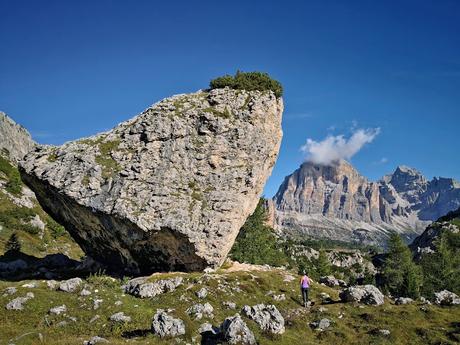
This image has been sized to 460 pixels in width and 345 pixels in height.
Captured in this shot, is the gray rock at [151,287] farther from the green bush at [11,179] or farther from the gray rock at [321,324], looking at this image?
the green bush at [11,179]

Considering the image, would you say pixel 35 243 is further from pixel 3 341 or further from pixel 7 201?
pixel 3 341

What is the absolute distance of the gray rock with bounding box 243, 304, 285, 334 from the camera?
29.6 m

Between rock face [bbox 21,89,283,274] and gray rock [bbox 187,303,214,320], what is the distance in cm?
1141

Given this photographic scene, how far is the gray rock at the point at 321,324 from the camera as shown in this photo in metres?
33.0

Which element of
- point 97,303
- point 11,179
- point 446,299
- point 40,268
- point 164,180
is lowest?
point 97,303

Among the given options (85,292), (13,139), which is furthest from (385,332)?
(13,139)

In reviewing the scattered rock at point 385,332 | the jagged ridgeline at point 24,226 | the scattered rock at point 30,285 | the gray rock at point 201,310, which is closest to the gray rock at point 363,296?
the scattered rock at point 385,332

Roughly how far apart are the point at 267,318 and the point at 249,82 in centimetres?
3535

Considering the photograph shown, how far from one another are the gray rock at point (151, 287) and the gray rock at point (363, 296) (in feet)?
56.4

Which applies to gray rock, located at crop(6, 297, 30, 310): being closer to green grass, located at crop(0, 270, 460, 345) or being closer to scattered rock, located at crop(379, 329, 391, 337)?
green grass, located at crop(0, 270, 460, 345)

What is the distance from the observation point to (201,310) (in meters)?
33.0

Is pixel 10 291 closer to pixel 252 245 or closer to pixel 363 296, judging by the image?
pixel 363 296

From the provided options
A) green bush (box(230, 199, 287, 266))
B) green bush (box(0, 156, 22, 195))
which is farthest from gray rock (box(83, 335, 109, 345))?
green bush (box(0, 156, 22, 195))

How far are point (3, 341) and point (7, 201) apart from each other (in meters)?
77.7
